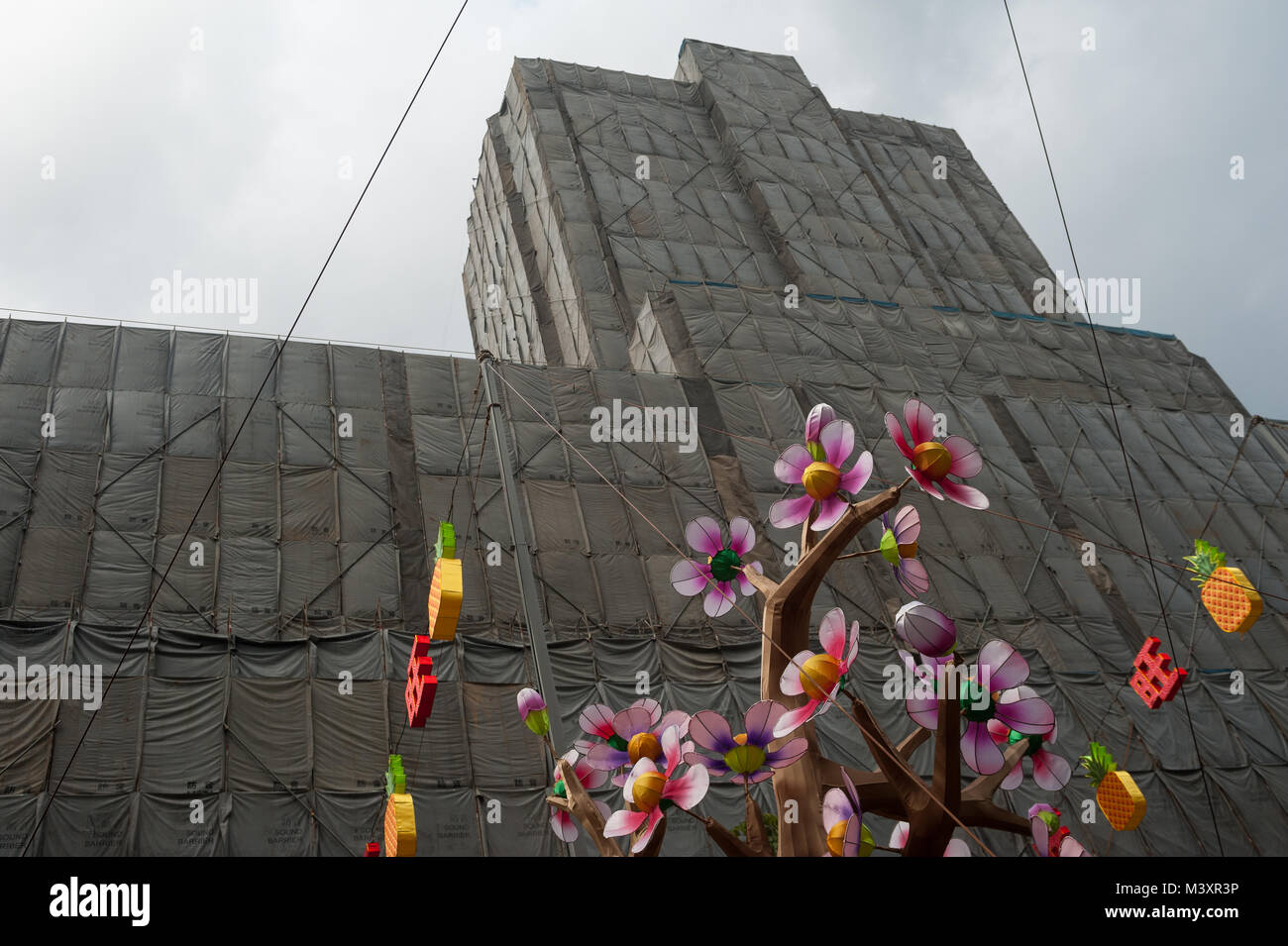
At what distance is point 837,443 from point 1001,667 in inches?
54.0

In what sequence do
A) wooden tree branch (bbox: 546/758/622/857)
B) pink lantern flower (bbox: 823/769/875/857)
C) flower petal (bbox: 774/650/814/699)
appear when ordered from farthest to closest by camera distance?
wooden tree branch (bbox: 546/758/622/857) → flower petal (bbox: 774/650/814/699) → pink lantern flower (bbox: 823/769/875/857)

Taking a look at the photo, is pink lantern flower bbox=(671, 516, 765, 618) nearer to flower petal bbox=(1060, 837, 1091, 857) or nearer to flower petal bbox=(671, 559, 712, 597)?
flower petal bbox=(671, 559, 712, 597)

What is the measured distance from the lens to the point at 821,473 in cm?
479

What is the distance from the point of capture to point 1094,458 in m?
21.7

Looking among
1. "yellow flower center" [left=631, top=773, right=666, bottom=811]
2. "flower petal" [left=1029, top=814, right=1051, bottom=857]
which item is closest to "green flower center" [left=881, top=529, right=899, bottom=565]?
"flower petal" [left=1029, top=814, right=1051, bottom=857]

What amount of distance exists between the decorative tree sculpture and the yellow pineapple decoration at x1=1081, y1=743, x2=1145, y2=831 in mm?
1288

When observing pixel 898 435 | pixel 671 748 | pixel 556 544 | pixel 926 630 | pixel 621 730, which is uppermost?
pixel 556 544

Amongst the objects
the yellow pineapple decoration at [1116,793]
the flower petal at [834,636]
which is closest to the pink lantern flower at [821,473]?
the flower petal at [834,636]

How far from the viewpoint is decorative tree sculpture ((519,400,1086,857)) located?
4.16 meters

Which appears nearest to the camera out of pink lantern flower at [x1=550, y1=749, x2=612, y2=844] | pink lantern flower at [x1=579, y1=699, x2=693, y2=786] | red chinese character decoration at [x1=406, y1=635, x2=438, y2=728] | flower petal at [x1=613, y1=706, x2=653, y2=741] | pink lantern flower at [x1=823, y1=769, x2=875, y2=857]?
pink lantern flower at [x1=823, y1=769, x2=875, y2=857]

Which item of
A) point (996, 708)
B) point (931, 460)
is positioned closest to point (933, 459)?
point (931, 460)

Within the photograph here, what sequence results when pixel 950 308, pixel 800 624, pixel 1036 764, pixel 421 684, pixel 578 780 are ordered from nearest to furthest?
pixel 800 624
pixel 1036 764
pixel 578 780
pixel 421 684
pixel 950 308

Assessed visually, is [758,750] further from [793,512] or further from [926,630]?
[793,512]
